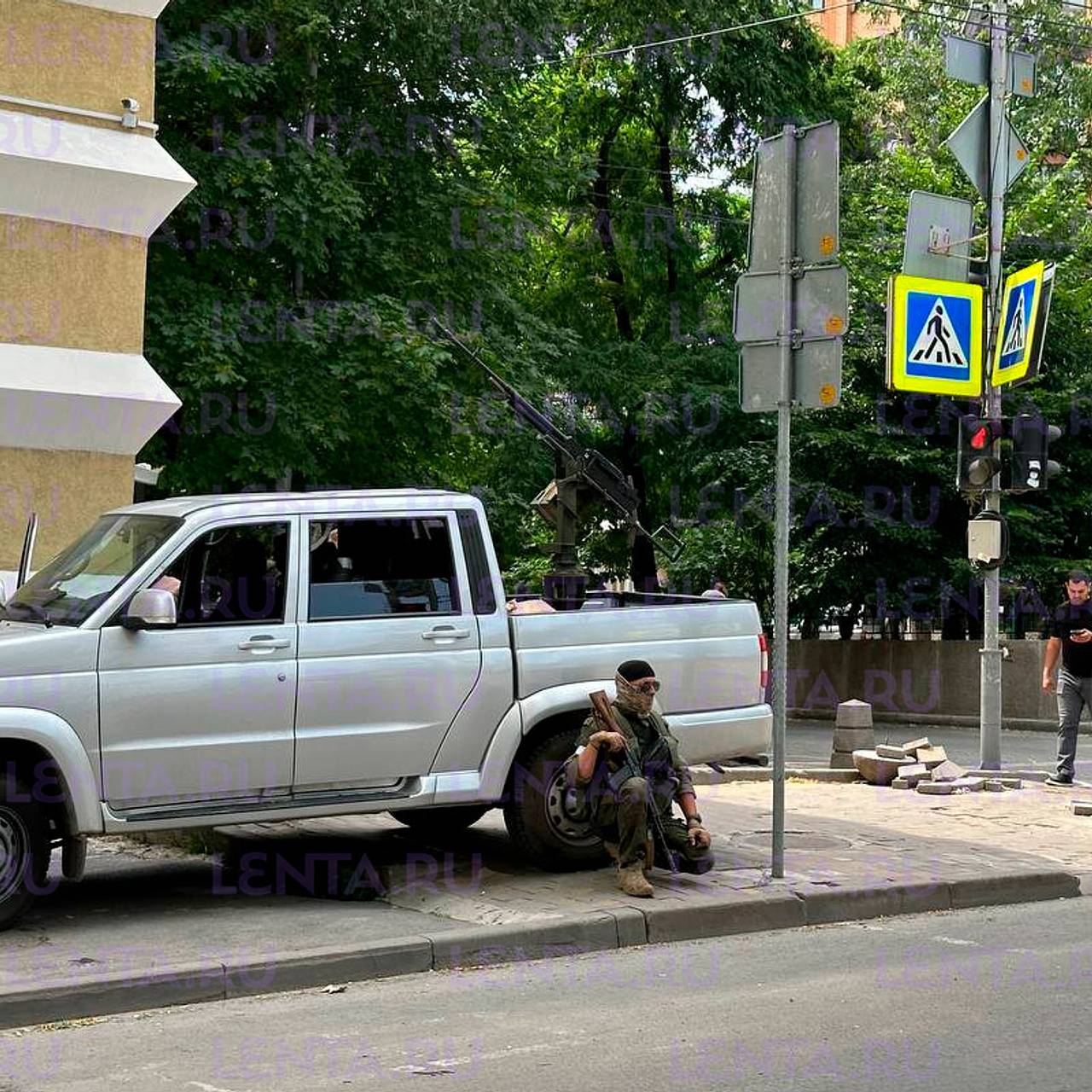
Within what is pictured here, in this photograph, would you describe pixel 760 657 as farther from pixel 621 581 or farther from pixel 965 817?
pixel 621 581

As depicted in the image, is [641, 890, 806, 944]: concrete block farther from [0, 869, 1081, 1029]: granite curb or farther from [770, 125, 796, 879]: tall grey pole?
[770, 125, 796, 879]: tall grey pole

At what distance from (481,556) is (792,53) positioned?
25570 mm

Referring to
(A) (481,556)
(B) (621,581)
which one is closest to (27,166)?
(A) (481,556)

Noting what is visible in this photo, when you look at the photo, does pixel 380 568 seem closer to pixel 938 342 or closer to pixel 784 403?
pixel 784 403

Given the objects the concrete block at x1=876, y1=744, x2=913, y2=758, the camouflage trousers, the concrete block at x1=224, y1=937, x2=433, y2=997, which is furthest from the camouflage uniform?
the concrete block at x1=876, y1=744, x2=913, y2=758

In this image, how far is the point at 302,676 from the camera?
8.89 metres

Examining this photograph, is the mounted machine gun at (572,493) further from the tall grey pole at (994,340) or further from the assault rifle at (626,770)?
the assault rifle at (626,770)

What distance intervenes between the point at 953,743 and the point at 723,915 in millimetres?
15830

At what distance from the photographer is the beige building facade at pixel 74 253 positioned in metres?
15.1

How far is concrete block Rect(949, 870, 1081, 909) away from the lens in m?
9.68

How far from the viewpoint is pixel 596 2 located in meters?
30.0

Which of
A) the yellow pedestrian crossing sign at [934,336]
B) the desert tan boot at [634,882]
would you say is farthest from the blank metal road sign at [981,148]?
the desert tan boot at [634,882]

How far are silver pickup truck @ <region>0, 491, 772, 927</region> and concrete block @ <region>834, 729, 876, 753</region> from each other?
613cm

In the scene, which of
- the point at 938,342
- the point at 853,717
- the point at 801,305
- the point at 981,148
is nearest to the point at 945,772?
the point at 853,717
